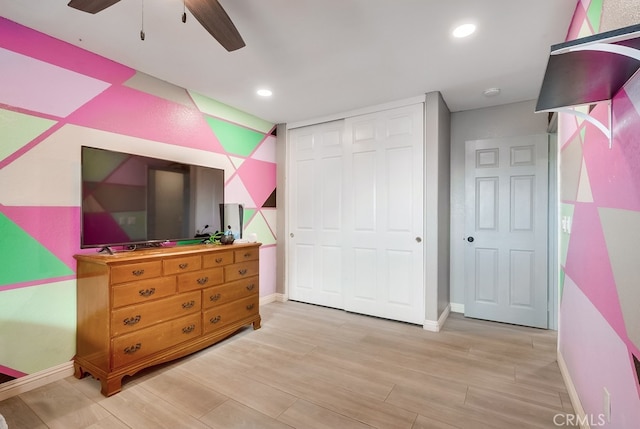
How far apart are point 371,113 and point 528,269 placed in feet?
8.43

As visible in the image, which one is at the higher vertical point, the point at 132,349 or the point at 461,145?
the point at 461,145

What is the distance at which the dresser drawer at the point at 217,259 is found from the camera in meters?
2.66

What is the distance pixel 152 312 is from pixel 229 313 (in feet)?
2.62

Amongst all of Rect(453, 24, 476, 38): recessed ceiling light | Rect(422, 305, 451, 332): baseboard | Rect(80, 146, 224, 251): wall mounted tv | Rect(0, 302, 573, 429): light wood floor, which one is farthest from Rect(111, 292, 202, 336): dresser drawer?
Rect(453, 24, 476, 38): recessed ceiling light

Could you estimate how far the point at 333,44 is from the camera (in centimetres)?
225

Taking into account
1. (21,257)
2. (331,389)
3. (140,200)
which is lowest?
(331,389)

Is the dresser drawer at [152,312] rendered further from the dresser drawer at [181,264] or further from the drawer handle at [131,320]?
the dresser drawer at [181,264]

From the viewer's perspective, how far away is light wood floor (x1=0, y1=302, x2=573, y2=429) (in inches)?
69.9

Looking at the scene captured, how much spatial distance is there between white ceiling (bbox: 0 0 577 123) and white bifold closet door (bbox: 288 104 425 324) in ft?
1.85

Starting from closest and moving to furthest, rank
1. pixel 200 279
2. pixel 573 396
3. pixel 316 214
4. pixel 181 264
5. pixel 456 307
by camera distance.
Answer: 1. pixel 573 396
2. pixel 181 264
3. pixel 200 279
4. pixel 456 307
5. pixel 316 214

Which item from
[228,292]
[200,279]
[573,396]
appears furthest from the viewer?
[228,292]

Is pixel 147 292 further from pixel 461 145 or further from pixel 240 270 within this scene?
pixel 461 145

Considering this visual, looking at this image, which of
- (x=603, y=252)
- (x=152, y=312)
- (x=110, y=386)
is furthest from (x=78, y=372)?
A: (x=603, y=252)

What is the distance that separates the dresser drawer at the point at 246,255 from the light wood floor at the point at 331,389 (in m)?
0.80
